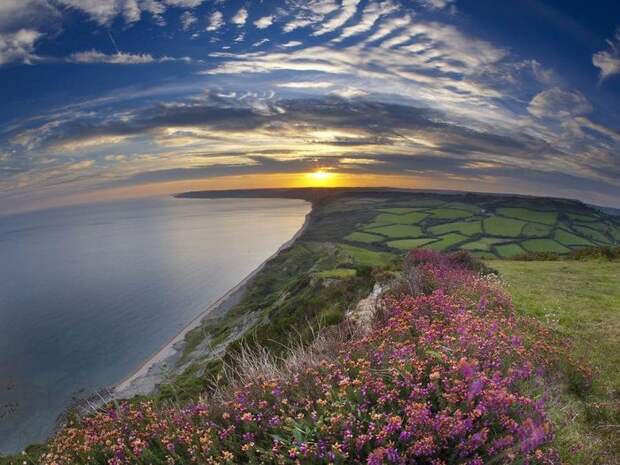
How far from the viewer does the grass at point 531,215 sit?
463ft

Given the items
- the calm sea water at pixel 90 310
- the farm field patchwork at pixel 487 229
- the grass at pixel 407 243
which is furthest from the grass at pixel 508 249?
the calm sea water at pixel 90 310

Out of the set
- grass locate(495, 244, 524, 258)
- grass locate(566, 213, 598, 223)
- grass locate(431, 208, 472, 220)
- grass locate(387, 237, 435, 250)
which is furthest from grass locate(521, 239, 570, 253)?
grass locate(566, 213, 598, 223)

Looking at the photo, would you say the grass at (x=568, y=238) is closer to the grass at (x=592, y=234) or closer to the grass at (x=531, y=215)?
the grass at (x=592, y=234)

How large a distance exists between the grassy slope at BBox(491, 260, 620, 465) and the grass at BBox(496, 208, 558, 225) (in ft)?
433

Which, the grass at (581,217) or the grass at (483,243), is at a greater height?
the grass at (483,243)

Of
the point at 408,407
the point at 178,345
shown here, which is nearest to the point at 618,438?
the point at 408,407

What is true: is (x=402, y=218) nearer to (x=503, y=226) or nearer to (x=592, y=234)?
(x=503, y=226)

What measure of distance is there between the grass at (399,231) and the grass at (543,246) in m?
31.2

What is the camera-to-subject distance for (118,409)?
6.37m

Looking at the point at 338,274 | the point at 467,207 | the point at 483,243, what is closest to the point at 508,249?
the point at 483,243

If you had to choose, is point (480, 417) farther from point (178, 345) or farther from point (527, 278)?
point (178, 345)

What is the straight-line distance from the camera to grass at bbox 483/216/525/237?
392 feet

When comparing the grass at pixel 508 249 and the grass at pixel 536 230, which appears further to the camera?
the grass at pixel 536 230

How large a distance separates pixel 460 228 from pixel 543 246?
99.0ft
